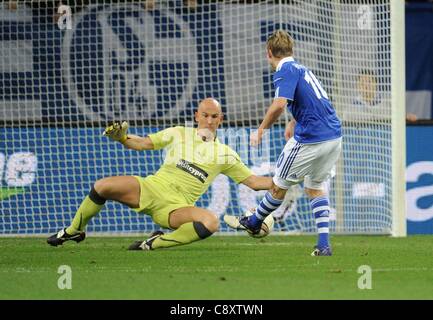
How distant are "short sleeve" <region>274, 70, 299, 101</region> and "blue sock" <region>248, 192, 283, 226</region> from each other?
1.04m

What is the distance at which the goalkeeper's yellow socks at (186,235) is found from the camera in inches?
415

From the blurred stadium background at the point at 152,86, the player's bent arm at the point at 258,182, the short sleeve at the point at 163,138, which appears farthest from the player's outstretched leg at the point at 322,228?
the blurred stadium background at the point at 152,86

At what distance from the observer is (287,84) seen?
10.3 metres

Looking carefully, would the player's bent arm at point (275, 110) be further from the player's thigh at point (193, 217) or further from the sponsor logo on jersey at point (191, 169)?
the sponsor logo on jersey at point (191, 169)

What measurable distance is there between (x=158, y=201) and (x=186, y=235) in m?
0.68

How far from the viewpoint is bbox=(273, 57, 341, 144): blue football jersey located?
410 inches

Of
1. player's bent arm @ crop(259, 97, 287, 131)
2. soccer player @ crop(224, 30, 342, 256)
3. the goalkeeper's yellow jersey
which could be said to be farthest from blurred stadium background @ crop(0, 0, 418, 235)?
player's bent arm @ crop(259, 97, 287, 131)

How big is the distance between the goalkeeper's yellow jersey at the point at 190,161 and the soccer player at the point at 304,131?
0.85 m

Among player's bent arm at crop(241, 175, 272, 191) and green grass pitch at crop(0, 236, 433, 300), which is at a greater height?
player's bent arm at crop(241, 175, 272, 191)

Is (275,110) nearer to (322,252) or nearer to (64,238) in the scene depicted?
(322,252)

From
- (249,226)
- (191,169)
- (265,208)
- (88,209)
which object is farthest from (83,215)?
(265,208)

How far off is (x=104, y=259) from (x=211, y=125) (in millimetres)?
1773

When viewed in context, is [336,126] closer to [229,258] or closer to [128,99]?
[229,258]

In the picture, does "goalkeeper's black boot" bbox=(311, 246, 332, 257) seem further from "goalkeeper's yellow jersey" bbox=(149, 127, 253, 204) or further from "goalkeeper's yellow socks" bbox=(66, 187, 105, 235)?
"goalkeeper's yellow socks" bbox=(66, 187, 105, 235)
